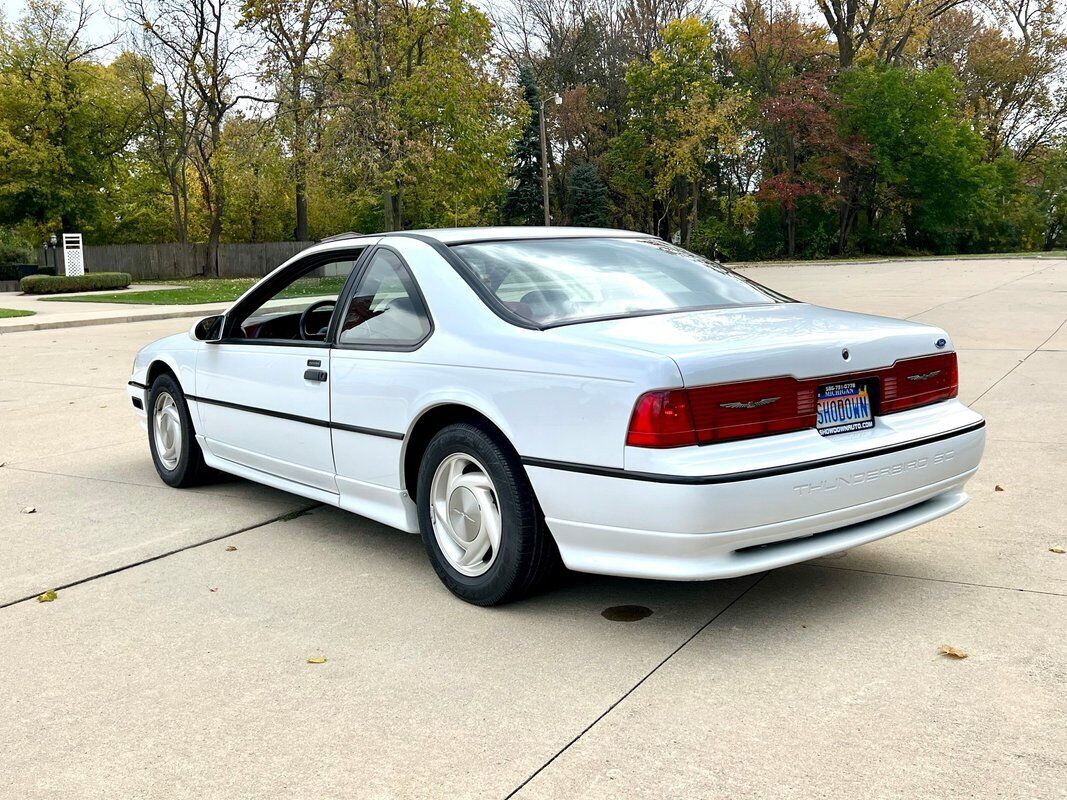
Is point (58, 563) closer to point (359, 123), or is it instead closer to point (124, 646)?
point (124, 646)

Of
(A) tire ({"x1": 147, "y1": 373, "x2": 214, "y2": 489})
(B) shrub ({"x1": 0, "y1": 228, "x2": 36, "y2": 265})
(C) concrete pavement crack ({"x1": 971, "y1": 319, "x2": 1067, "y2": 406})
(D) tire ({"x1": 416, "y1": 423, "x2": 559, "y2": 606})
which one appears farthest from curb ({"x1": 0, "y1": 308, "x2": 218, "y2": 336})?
(B) shrub ({"x1": 0, "y1": 228, "x2": 36, "y2": 265})

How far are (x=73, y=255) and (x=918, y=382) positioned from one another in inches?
1570

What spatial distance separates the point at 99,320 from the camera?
22.2 m

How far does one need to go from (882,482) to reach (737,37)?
6010 centimetres

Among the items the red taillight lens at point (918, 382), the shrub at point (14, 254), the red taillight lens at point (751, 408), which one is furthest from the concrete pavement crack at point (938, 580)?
the shrub at point (14, 254)

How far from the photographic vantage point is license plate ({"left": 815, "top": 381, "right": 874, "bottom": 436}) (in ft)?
12.9

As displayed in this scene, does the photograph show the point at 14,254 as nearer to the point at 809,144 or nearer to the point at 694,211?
the point at 694,211

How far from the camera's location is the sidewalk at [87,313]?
69.1 feet

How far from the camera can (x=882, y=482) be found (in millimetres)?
4012

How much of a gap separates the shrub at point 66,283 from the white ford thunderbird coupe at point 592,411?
31730 mm

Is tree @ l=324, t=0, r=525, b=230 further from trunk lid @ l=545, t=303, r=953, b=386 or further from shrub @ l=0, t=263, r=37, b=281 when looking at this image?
trunk lid @ l=545, t=303, r=953, b=386

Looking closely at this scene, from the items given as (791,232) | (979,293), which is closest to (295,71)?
(979,293)

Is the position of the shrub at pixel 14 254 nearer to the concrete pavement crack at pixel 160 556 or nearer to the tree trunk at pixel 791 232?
the tree trunk at pixel 791 232

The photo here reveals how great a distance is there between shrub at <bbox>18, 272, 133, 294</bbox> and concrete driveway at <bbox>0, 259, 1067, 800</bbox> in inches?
1211
